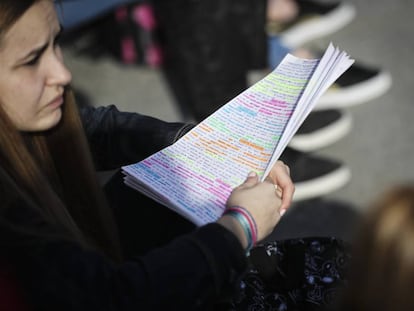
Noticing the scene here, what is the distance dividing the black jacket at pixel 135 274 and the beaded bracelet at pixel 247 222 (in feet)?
0.15

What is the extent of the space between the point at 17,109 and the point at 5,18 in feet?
0.63

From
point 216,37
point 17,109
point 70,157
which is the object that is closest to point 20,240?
point 17,109

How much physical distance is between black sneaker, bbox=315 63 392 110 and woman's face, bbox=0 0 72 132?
1.58 meters

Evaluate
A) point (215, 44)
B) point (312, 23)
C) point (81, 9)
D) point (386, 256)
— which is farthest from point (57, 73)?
point (312, 23)

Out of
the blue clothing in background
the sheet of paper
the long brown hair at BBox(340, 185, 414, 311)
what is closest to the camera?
the long brown hair at BBox(340, 185, 414, 311)

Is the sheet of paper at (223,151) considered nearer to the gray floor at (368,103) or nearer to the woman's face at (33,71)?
the woman's face at (33,71)

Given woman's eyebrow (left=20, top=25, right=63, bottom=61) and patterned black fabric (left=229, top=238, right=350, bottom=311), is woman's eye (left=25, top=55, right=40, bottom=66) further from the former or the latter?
patterned black fabric (left=229, top=238, right=350, bottom=311)

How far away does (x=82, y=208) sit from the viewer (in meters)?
1.48

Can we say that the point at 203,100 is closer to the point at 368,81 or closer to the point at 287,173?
the point at 368,81

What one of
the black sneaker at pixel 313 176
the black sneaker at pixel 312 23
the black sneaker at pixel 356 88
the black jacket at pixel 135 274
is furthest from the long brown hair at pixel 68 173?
the black sneaker at pixel 312 23

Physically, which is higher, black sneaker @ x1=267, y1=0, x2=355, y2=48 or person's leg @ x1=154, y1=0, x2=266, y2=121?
person's leg @ x1=154, y1=0, x2=266, y2=121

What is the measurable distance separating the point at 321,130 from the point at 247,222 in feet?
4.93

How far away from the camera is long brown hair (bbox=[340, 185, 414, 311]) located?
852 mm

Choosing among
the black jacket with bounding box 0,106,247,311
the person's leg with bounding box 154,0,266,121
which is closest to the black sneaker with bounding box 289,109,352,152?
the person's leg with bounding box 154,0,266,121
